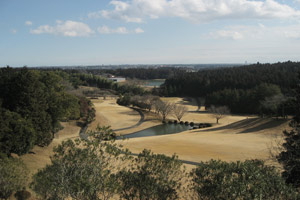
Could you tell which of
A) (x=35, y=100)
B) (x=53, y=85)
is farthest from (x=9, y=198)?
(x=53, y=85)

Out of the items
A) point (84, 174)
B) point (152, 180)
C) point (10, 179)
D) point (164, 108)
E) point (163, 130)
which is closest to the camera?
point (84, 174)

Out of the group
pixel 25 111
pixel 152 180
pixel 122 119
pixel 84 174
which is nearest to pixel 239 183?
pixel 152 180

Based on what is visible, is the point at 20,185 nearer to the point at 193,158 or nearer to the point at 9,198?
the point at 9,198

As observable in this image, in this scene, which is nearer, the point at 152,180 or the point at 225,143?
the point at 152,180

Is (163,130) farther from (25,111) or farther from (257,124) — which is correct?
(25,111)

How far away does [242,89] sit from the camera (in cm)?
Answer: 6969

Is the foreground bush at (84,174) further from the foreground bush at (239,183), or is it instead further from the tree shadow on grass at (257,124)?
the tree shadow on grass at (257,124)

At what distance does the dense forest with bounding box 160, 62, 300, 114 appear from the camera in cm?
5481

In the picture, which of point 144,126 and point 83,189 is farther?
point 144,126

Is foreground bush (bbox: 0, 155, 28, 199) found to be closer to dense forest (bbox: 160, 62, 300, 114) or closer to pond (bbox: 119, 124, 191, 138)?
pond (bbox: 119, 124, 191, 138)

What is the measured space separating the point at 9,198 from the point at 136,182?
7.76 meters

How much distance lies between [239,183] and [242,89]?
6503 cm

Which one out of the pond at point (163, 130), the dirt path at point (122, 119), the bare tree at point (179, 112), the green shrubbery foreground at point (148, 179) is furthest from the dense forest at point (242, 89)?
the green shrubbery foreground at point (148, 179)

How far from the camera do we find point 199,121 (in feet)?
174
